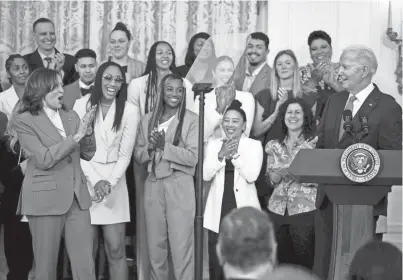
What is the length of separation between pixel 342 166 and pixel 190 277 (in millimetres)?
1917

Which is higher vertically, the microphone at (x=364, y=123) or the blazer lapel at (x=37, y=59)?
the blazer lapel at (x=37, y=59)

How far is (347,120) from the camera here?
4.58 meters

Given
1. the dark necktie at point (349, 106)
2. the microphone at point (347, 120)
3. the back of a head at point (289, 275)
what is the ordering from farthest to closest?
the dark necktie at point (349, 106) < the microphone at point (347, 120) < the back of a head at point (289, 275)

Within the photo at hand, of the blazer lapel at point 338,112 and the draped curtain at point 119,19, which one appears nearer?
the blazer lapel at point 338,112

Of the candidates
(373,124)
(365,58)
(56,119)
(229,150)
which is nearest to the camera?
(373,124)

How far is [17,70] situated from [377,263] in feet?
14.9

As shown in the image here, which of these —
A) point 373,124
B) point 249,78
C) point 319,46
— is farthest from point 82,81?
point 373,124

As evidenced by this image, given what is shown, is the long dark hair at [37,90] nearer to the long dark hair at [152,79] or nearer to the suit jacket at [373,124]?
the long dark hair at [152,79]

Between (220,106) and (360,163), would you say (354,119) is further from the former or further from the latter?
(220,106)

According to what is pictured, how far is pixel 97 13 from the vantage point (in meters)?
8.03

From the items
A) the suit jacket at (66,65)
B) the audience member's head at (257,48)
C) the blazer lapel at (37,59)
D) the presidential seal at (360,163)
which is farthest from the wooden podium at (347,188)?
the blazer lapel at (37,59)

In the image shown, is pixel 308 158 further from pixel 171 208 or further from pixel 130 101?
pixel 130 101

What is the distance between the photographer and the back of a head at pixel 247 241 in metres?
2.53

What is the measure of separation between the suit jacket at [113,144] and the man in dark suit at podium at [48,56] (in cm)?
89
